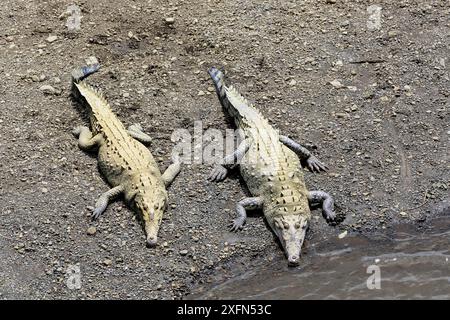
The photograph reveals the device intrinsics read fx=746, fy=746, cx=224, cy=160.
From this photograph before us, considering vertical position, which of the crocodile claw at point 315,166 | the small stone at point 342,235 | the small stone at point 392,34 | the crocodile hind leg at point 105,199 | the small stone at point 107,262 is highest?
the small stone at point 392,34

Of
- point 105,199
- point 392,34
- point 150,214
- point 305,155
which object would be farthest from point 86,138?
point 392,34

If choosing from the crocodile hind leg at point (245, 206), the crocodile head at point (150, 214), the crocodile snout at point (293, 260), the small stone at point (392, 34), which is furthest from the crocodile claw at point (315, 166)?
the small stone at point (392, 34)

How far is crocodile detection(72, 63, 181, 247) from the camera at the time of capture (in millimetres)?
8219

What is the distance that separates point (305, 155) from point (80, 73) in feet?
10.5

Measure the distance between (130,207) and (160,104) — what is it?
6.04 feet

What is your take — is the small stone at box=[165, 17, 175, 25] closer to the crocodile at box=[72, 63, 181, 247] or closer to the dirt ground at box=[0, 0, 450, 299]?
the dirt ground at box=[0, 0, 450, 299]

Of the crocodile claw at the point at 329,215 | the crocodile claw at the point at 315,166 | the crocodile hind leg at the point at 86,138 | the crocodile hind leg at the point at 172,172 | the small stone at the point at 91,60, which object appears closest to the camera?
the crocodile claw at the point at 329,215

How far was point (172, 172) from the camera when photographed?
8.73 m

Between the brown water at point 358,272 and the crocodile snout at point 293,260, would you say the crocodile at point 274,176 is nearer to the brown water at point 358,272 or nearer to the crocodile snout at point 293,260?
the crocodile snout at point 293,260

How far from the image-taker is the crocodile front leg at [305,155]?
29.2ft

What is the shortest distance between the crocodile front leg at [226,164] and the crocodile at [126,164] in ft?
1.42

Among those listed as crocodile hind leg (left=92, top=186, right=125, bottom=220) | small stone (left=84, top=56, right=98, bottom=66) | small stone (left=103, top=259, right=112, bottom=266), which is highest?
small stone (left=84, top=56, right=98, bottom=66)

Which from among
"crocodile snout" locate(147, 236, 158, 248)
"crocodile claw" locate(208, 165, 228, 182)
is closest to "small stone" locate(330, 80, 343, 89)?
"crocodile claw" locate(208, 165, 228, 182)

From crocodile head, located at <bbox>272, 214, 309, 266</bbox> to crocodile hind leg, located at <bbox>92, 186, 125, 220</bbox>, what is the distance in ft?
5.92
